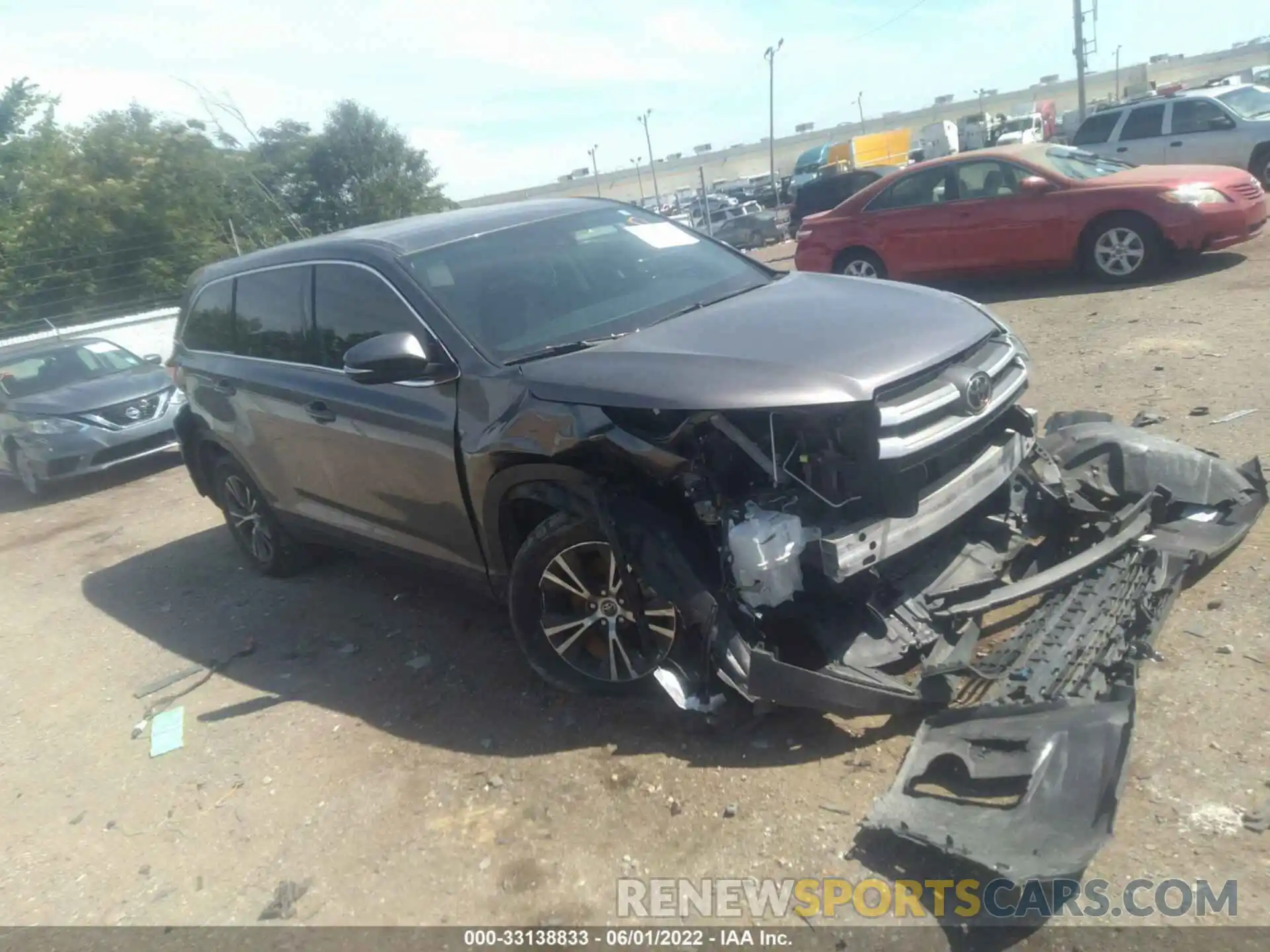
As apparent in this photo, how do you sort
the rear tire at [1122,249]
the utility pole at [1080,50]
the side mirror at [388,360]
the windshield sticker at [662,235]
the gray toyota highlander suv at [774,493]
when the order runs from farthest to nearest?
the utility pole at [1080,50], the rear tire at [1122,249], the windshield sticker at [662,235], the side mirror at [388,360], the gray toyota highlander suv at [774,493]

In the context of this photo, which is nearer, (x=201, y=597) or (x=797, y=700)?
(x=797, y=700)

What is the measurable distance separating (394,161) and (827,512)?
79.4 feet

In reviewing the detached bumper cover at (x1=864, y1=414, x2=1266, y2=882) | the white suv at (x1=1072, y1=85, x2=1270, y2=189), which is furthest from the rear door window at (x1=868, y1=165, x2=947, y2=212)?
the detached bumper cover at (x1=864, y1=414, x2=1266, y2=882)

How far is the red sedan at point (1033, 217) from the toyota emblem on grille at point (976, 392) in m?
6.70

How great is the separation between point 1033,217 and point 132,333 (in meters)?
14.2

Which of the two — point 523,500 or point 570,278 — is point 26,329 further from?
point 523,500

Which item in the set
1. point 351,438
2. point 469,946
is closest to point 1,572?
point 351,438

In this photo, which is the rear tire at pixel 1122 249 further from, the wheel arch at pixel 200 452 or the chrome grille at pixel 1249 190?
the wheel arch at pixel 200 452

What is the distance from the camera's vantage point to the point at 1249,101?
15.9 meters

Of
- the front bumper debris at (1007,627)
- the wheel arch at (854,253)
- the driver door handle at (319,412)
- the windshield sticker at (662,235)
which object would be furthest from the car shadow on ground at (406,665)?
the wheel arch at (854,253)

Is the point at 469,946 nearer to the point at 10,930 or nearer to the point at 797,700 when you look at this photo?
the point at 797,700

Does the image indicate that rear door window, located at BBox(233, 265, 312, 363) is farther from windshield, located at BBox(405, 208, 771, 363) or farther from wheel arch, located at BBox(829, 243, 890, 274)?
wheel arch, located at BBox(829, 243, 890, 274)

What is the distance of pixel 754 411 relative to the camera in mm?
3326

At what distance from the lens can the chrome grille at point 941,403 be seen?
3.35 meters
